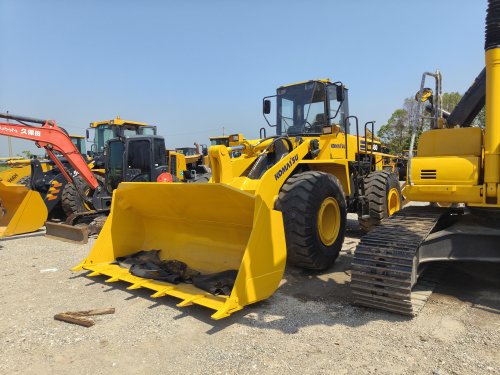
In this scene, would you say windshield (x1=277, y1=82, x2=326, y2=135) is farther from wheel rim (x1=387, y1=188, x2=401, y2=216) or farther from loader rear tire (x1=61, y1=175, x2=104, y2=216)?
loader rear tire (x1=61, y1=175, x2=104, y2=216)

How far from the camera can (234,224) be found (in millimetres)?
4703

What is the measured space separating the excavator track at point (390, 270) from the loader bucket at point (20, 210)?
7818 mm

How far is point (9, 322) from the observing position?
3.92 m

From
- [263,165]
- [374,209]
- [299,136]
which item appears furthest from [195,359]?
[374,209]

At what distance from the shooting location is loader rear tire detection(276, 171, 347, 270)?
15.6ft

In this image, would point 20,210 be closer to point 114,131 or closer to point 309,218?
point 114,131

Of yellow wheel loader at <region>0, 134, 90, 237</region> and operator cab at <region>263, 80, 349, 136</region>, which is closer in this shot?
operator cab at <region>263, 80, 349, 136</region>

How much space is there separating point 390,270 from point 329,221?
1776mm

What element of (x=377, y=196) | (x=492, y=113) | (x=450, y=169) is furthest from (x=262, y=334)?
(x=377, y=196)

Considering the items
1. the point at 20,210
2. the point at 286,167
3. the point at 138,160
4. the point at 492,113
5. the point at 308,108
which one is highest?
the point at 308,108

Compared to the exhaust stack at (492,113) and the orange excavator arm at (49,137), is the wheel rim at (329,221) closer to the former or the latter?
the exhaust stack at (492,113)

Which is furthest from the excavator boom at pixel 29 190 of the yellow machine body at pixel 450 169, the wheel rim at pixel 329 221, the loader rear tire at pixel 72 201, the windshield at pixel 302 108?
the yellow machine body at pixel 450 169

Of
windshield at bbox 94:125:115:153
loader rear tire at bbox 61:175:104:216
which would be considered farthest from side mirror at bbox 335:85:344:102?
windshield at bbox 94:125:115:153

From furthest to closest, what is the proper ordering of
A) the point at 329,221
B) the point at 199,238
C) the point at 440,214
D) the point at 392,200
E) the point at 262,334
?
the point at 392,200 < the point at 329,221 < the point at 199,238 < the point at 440,214 < the point at 262,334
